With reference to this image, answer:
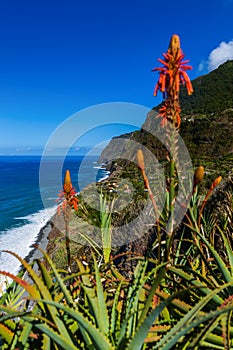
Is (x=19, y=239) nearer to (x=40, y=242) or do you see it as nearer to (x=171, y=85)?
(x=40, y=242)

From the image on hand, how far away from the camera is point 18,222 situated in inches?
1519

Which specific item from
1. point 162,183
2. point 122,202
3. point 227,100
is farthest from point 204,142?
point 162,183

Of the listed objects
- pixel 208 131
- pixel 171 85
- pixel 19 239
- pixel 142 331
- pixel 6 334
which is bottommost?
pixel 19 239

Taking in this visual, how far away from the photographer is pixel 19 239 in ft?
103

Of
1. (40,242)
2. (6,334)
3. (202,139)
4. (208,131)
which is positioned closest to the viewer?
(6,334)

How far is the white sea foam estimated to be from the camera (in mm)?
24164

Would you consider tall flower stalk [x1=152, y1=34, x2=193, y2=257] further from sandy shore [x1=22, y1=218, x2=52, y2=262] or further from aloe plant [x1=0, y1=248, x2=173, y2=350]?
sandy shore [x1=22, y1=218, x2=52, y2=262]

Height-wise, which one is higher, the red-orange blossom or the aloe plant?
→ the red-orange blossom

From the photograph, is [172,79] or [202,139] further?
[202,139]

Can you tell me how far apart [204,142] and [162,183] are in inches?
1290

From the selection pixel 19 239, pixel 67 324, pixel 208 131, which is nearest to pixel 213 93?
pixel 208 131

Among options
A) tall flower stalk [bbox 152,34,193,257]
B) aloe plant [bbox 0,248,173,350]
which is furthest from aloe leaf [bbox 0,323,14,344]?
tall flower stalk [bbox 152,34,193,257]

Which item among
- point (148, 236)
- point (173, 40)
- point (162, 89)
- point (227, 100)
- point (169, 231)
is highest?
point (227, 100)

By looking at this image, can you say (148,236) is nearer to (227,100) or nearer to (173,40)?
(173,40)
